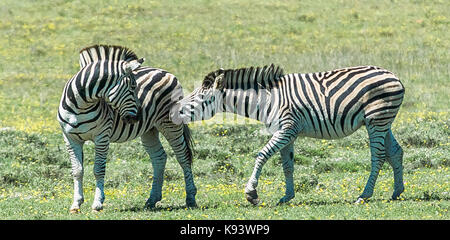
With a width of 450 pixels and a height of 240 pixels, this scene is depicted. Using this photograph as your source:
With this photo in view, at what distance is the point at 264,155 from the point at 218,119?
9745 mm

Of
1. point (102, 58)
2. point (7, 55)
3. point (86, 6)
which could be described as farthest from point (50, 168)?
point (86, 6)

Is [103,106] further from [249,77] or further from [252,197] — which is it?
[252,197]

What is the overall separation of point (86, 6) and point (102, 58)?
95.8ft

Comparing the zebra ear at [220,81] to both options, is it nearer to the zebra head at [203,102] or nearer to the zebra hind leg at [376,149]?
the zebra head at [203,102]

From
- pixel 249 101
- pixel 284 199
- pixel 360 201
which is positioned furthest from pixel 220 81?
pixel 360 201

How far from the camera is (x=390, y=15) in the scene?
1490 inches

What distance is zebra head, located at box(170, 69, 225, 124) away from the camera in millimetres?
12328

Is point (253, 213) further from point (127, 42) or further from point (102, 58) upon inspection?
point (127, 42)

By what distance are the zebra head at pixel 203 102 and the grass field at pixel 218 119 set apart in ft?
3.15

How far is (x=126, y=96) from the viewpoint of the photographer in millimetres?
11148

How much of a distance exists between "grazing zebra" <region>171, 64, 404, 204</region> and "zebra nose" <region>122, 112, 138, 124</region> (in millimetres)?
1282

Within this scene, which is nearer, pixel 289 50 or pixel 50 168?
pixel 50 168

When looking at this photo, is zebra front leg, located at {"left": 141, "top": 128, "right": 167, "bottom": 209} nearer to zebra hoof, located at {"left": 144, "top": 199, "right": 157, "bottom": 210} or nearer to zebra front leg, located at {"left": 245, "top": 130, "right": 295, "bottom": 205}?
zebra hoof, located at {"left": 144, "top": 199, "right": 157, "bottom": 210}

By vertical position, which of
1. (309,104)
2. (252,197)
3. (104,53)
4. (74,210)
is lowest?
(252,197)
